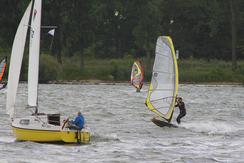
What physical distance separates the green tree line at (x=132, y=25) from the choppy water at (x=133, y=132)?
24.6 m

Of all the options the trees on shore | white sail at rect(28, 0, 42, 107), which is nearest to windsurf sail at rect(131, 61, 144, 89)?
the trees on shore

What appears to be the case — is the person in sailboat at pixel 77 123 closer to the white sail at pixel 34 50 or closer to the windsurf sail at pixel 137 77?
the white sail at pixel 34 50

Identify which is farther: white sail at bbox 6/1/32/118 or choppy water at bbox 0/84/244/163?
white sail at bbox 6/1/32/118

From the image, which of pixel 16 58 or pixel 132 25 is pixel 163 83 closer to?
pixel 16 58

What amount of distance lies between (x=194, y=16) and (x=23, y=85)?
124ft

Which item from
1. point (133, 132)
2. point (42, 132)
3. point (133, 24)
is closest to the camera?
point (42, 132)

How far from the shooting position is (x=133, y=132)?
33469 millimetres

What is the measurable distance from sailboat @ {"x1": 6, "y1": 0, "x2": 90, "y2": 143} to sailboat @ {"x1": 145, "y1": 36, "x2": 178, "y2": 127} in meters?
8.17

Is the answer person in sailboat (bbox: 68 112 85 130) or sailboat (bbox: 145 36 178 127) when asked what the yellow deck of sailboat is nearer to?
person in sailboat (bbox: 68 112 85 130)

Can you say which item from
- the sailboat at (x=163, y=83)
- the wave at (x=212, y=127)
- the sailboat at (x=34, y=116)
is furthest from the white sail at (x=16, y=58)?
the wave at (x=212, y=127)

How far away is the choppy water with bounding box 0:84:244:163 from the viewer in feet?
83.9

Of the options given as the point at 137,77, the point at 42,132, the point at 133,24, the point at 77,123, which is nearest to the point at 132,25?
the point at 133,24

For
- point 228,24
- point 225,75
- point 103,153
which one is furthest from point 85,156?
point 228,24

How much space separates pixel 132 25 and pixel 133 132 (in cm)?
7241
